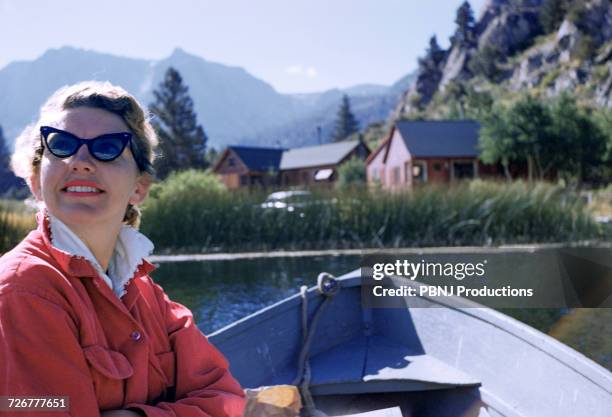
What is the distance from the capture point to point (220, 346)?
3020 millimetres

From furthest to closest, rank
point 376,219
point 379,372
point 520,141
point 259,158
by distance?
point 259,158 < point 520,141 < point 376,219 < point 379,372

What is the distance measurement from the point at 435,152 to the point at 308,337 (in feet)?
92.0

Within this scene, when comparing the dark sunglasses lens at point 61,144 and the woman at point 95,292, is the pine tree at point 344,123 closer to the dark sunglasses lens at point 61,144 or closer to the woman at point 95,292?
the woman at point 95,292

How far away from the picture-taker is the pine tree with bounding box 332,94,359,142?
87.8m

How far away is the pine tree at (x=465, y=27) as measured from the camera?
82125 mm

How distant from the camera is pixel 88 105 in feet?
4.70

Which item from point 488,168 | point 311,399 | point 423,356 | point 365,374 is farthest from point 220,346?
point 488,168

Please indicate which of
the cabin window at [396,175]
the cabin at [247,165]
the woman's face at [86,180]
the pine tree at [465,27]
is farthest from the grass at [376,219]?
the pine tree at [465,27]

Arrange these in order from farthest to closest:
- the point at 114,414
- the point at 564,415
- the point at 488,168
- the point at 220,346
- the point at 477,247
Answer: the point at 488,168
the point at 477,247
the point at 220,346
the point at 564,415
the point at 114,414

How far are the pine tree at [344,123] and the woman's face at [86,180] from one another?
3413 inches

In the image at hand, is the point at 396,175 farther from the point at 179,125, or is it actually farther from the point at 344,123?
the point at 344,123

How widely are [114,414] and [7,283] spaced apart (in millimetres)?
362

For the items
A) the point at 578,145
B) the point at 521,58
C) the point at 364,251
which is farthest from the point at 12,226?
the point at 521,58

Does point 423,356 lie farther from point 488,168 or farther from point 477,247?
point 488,168
